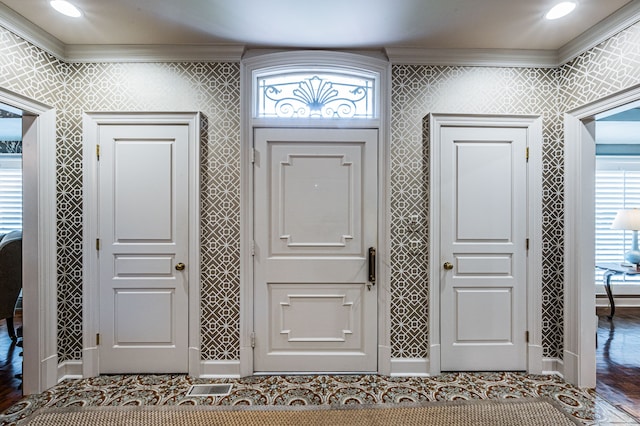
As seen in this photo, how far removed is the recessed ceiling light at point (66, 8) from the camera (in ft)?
6.75

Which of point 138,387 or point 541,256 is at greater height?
point 541,256

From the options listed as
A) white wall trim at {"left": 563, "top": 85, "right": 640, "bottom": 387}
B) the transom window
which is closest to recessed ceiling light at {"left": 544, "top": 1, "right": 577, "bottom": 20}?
white wall trim at {"left": 563, "top": 85, "right": 640, "bottom": 387}

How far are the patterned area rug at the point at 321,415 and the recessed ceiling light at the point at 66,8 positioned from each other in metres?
2.67

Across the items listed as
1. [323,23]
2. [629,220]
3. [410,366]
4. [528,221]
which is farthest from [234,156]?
[629,220]

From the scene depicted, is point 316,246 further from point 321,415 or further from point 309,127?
point 321,415

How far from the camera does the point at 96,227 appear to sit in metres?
2.58

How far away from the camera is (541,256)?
8.69 ft

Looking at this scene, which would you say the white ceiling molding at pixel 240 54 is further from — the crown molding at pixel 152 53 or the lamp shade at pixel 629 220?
the lamp shade at pixel 629 220

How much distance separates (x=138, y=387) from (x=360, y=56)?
3.12 meters

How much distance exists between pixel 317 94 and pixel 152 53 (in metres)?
1.36

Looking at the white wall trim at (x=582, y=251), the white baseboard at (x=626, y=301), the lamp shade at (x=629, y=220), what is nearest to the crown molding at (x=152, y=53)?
the white wall trim at (x=582, y=251)

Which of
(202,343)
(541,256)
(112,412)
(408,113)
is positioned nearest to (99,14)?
(408,113)

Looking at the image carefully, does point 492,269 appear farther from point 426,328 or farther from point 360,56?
point 360,56

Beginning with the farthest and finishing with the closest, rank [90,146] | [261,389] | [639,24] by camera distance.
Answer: [90,146] → [261,389] → [639,24]
